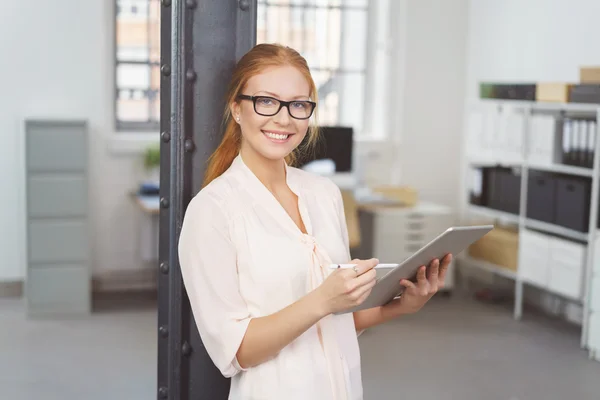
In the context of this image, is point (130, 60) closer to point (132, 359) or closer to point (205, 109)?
point (132, 359)

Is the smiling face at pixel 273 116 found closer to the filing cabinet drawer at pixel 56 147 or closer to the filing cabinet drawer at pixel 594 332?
the filing cabinet drawer at pixel 594 332

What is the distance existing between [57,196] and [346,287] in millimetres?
4555

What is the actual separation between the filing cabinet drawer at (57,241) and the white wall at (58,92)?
58cm

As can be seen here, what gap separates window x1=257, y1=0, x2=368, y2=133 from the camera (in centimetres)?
690

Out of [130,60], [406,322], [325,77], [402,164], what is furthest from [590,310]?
[130,60]

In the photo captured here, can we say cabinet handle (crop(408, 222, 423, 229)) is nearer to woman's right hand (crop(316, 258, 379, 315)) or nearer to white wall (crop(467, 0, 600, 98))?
white wall (crop(467, 0, 600, 98))

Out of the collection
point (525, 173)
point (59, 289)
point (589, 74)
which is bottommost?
point (59, 289)

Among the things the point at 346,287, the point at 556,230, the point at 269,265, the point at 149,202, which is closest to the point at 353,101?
the point at 149,202

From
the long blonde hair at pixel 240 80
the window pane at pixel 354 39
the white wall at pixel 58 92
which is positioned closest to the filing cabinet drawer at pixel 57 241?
the white wall at pixel 58 92

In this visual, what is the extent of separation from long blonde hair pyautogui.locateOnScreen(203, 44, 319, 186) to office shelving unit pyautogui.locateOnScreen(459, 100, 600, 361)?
12.3 ft

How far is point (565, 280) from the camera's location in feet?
17.7

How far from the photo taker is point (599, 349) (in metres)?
5.01

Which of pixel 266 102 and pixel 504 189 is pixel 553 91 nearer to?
pixel 504 189

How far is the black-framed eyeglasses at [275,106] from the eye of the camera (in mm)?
1680
